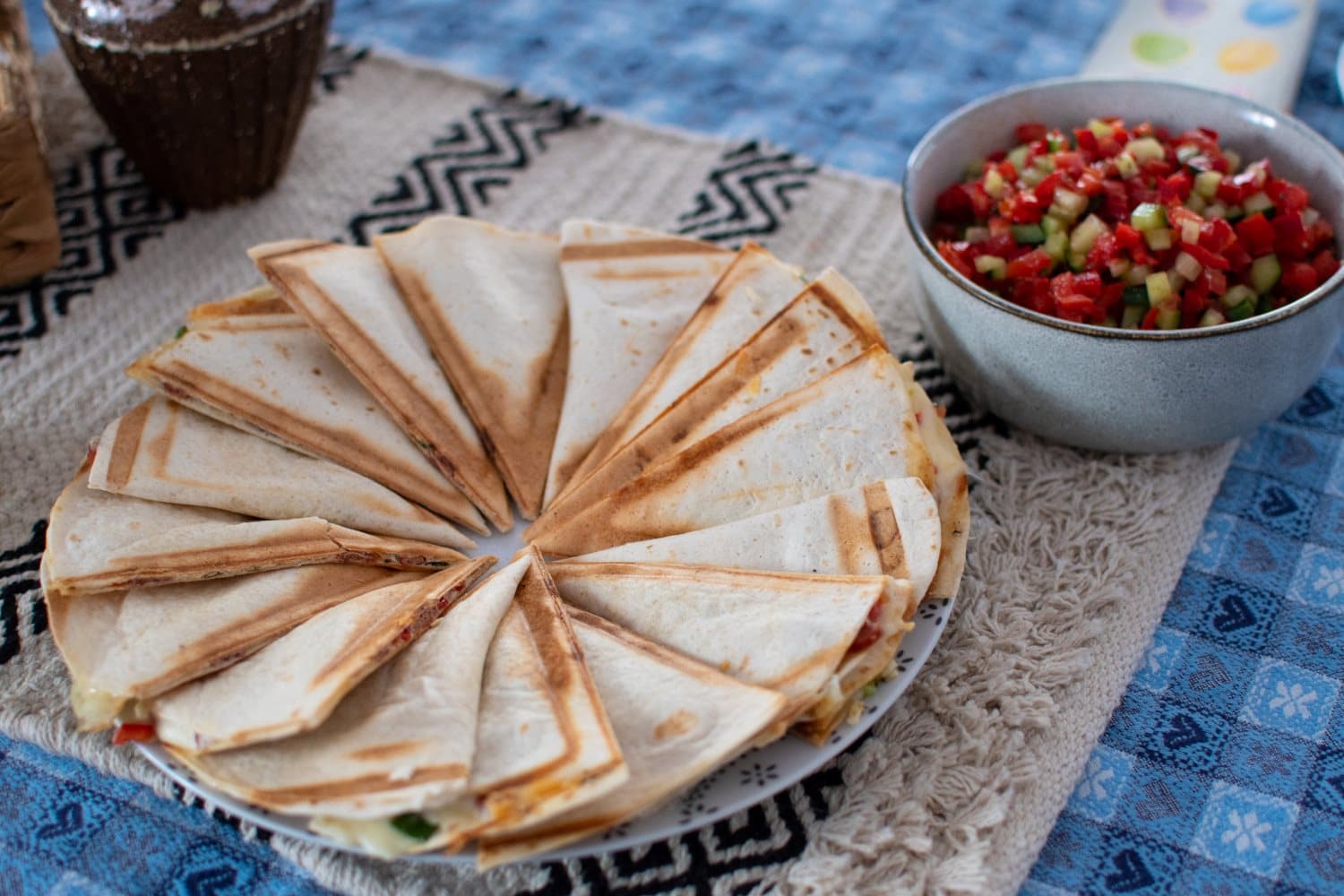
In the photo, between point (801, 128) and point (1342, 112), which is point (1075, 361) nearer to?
point (801, 128)

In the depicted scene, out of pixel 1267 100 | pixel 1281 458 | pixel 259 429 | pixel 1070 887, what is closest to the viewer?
pixel 1070 887

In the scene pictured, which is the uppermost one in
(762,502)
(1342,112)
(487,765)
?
(487,765)

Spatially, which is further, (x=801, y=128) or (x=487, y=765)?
(x=801, y=128)

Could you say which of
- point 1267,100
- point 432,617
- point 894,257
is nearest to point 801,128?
point 894,257

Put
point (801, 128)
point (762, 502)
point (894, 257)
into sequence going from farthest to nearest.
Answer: point (801, 128)
point (894, 257)
point (762, 502)

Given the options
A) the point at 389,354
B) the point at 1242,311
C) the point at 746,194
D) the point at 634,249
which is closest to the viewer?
the point at 1242,311

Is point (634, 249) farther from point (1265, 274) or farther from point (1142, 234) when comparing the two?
point (1265, 274)

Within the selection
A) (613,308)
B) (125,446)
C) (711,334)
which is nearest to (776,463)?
(711,334)
